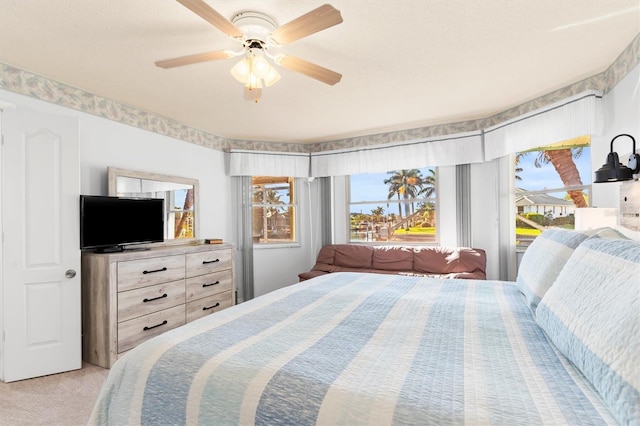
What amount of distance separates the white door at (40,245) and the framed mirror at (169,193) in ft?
1.77

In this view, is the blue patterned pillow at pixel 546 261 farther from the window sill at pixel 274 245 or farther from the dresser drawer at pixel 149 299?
the window sill at pixel 274 245

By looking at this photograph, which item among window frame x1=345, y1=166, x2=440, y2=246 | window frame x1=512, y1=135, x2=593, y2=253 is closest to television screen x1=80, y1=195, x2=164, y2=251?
window frame x1=345, y1=166, x2=440, y2=246

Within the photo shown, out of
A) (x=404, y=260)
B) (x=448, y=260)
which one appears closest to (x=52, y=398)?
(x=404, y=260)

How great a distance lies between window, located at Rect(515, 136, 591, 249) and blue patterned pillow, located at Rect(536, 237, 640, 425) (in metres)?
2.64

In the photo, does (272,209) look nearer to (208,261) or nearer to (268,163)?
(268,163)

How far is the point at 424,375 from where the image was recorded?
A: 36.8 inches

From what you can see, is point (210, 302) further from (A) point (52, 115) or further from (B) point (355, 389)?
(B) point (355, 389)

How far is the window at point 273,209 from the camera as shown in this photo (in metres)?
5.12

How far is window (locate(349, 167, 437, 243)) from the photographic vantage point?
4.64 metres

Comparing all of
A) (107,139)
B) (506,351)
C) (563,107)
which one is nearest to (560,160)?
(563,107)

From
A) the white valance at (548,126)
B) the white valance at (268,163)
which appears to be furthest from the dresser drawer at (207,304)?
the white valance at (548,126)

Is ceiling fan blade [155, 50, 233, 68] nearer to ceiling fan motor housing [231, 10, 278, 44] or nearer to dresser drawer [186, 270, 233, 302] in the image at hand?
ceiling fan motor housing [231, 10, 278, 44]

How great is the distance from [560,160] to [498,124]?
0.74 metres

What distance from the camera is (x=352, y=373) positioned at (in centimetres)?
96
